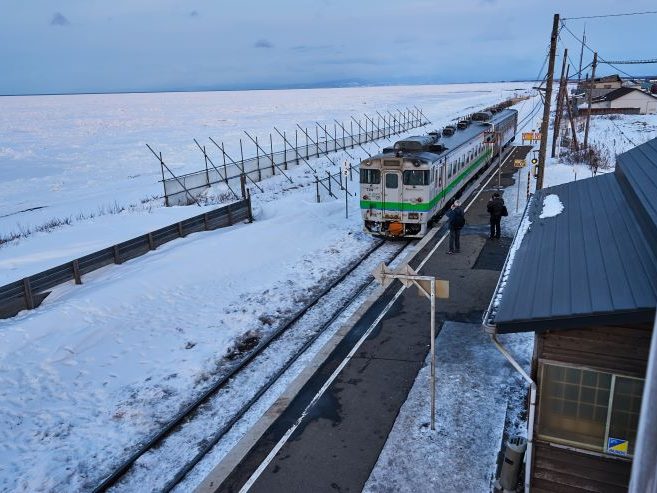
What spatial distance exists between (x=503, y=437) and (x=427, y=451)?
1.26 metres

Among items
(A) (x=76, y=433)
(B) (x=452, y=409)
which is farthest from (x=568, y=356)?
(A) (x=76, y=433)

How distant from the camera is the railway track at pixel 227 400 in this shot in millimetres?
8102

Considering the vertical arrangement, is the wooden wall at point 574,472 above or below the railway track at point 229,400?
above

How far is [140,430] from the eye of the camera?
910cm

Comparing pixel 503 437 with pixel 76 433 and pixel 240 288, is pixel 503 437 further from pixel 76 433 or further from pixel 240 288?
pixel 240 288

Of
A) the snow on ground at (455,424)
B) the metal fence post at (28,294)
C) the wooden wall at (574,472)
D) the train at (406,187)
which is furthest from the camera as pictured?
the train at (406,187)

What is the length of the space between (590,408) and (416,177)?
41.3 feet

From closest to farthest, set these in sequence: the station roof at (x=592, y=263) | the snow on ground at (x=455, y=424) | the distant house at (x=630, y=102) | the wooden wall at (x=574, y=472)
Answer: the station roof at (x=592, y=263)
the wooden wall at (x=574, y=472)
the snow on ground at (x=455, y=424)
the distant house at (x=630, y=102)

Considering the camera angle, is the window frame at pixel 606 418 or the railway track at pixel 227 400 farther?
the railway track at pixel 227 400

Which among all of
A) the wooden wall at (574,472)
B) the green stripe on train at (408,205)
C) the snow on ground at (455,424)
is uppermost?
the green stripe on train at (408,205)

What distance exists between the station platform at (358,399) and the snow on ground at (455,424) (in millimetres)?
48

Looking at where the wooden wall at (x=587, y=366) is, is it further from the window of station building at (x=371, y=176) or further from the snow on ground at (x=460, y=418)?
the window of station building at (x=371, y=176)

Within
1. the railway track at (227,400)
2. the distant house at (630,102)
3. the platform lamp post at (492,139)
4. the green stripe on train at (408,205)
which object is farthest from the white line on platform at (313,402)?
the distant house at (630,102)

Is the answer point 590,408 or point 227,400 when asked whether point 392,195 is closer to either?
point 227,400
